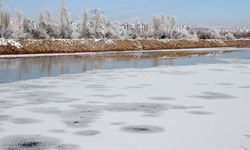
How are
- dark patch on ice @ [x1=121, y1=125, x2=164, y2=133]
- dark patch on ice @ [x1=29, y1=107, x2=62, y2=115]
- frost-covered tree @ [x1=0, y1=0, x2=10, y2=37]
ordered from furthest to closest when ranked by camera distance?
frost-covered tree @ [x1=0, y1=0, x2=10, y2=37]
dark patch on ice @ [x1=29, y1=107, x2=62, y2=115]
dark patch on ice @ [x1=121, y1=125, x2=164, y2=133]

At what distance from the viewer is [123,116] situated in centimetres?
933

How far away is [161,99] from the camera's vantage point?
39.1 feet

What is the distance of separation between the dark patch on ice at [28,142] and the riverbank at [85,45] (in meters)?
32.2

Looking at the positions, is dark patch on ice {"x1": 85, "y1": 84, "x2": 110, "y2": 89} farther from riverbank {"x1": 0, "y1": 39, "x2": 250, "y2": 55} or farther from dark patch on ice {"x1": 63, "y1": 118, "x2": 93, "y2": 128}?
riverbank {"x1": 0, "y1": 39, "x2": 250, "y2": 55}

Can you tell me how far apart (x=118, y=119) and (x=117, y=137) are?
1.62m

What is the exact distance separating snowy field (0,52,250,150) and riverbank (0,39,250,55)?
2640 centimetres

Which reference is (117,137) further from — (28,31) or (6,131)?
(28,31)

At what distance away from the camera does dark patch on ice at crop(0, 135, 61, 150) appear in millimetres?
6664

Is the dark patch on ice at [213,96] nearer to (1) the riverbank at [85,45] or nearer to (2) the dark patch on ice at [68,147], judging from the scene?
(2) the dark patch on ice at [68,147]

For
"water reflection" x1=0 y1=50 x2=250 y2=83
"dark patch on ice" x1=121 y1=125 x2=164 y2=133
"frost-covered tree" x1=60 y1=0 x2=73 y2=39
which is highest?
"frost-covered tree" x1=60 y1=0 x2=73 y2=39

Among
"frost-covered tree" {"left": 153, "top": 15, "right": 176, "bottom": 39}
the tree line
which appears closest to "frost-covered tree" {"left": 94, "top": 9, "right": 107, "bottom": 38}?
the tree line

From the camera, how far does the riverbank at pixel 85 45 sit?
133 ft

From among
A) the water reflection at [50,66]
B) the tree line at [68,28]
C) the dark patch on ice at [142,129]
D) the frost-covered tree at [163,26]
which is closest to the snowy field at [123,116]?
the dark patch on ice at [142,129]

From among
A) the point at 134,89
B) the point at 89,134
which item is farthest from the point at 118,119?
the point at 134,89
